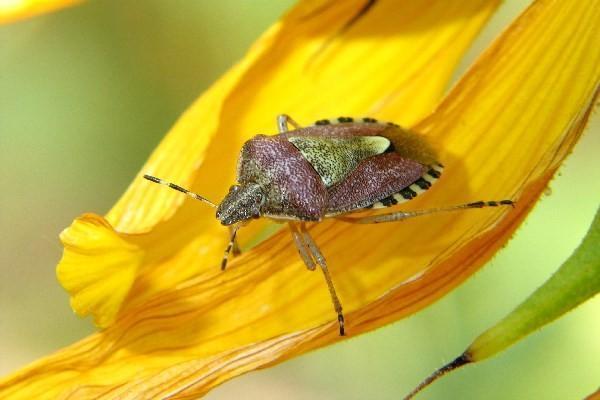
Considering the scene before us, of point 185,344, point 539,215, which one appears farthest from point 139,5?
point 185,344

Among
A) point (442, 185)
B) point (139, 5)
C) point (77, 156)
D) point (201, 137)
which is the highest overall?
point (139, 5)

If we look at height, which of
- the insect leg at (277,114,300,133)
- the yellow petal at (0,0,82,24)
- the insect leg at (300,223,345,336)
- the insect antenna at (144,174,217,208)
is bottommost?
the insect leg at (300,223,345,336)

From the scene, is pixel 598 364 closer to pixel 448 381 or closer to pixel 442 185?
pixel 448 381

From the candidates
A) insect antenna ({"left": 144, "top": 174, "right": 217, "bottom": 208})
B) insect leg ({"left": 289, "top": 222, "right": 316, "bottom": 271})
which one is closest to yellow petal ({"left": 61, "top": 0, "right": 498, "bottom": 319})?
insect antenna ({"left": 144, "top": 174, "right": 217, "bottom": 208})

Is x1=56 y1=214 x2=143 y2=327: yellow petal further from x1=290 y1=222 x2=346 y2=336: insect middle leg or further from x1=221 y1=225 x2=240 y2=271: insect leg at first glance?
x1=290 y1=222 x2=346 y2=336: insect middle leg

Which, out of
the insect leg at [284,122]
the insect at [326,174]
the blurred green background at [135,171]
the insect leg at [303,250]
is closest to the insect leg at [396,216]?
the insect at [326,174]
